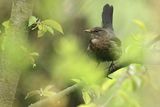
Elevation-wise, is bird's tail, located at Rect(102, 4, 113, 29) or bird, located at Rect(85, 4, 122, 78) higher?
bird's tail, located at Rect(102, 4, 113, 29)

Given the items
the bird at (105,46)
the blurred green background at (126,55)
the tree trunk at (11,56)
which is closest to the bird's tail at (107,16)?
the blurred green background at (126,55)

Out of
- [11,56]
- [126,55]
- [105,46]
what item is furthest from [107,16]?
[126,55]

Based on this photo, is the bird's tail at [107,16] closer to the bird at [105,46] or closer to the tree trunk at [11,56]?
the bird at [105,46]

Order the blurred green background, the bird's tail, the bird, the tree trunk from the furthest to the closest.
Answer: the bird's tail → the tree trunk → the bird → the blurred green background

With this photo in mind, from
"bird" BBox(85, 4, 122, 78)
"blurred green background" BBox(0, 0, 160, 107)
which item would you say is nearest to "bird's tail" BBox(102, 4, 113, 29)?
"blurred green background" BBox(0, 0, 160, 107)

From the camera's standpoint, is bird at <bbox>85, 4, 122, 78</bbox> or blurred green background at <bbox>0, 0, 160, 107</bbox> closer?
blurred green background at <bbox>0, 0, 160, 107</bbox>

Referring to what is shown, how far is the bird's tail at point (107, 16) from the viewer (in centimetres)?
244

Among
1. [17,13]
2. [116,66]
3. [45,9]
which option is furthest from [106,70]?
[17,13]

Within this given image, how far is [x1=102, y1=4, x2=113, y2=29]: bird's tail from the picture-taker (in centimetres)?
244

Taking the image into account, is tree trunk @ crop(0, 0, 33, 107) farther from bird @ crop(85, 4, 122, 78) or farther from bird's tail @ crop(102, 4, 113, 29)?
bird's tail @ crop(102, 4, 113, 29)

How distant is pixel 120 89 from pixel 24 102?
2.98 metres

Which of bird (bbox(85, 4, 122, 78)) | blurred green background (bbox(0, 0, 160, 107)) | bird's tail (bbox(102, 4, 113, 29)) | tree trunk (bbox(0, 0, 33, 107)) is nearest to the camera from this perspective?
blurred green background (bbox(0, 0, 160, 107))

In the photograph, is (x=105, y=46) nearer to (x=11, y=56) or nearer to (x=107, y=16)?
(x=11, y=56)

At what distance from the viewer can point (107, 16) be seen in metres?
2.56
